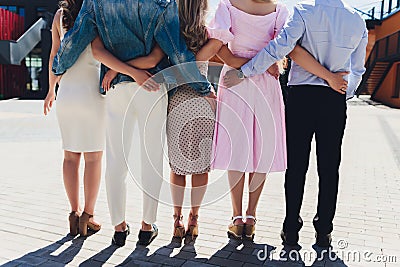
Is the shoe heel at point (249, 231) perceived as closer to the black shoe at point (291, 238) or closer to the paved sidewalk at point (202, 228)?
the paved sidewalk at point (202, 228)

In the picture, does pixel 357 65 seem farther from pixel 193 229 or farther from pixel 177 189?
pixel 193 229

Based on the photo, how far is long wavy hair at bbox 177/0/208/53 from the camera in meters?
2.82

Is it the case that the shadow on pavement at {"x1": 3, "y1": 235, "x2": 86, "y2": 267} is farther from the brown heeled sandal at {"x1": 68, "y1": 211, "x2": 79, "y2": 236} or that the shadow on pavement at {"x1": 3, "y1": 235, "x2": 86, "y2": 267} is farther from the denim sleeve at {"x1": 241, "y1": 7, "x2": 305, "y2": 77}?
the denim sleeve at {"x1": 241, "y1": 7, "x2": 305, "y2": 77}

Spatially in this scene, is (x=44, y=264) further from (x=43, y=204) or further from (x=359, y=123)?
(x=359, y=123)

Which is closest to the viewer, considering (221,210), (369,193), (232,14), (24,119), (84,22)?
(84,22)

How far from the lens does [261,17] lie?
2.96 meters

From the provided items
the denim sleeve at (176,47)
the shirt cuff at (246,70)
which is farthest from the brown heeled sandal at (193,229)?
the shirt cuff at (246,70)

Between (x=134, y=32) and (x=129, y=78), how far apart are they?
11.6 inches

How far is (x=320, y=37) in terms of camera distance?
2877mm

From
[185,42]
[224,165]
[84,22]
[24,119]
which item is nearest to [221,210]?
[224,165]

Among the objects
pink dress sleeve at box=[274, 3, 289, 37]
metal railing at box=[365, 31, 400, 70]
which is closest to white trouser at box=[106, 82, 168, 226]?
pink dress sleeve at box=[274, 3, 289, 37]

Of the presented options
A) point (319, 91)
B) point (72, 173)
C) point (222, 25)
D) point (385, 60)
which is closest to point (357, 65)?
point (319, 91)

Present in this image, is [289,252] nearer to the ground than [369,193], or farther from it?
farther from it

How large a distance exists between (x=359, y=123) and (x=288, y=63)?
10.7 meters
